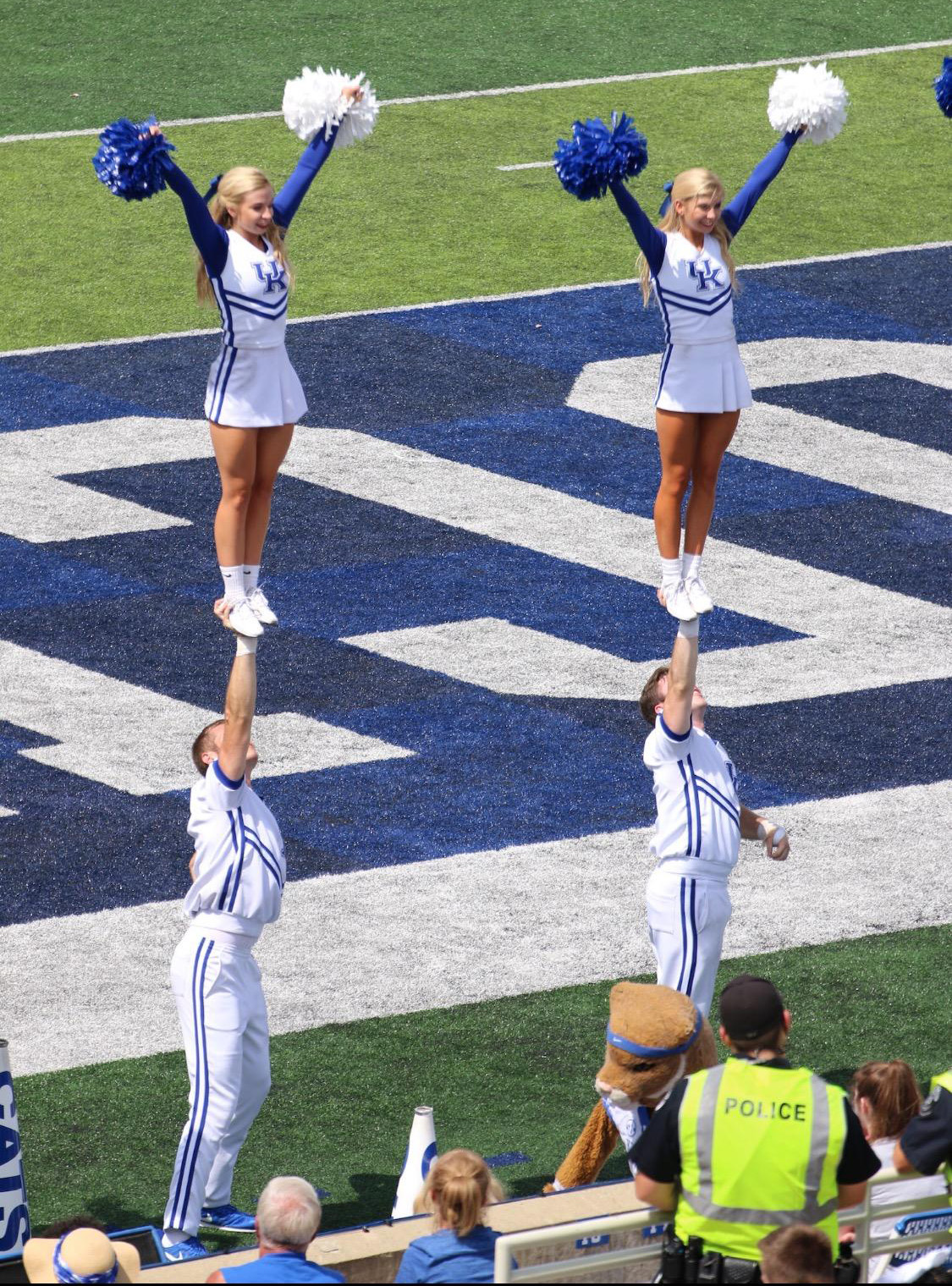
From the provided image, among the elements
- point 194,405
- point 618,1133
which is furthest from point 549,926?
point 194,405

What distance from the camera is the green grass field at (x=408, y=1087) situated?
7355mm

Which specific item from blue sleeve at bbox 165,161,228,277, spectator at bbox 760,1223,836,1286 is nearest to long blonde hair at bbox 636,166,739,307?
blue sleeve at bbox 165,161,228,277

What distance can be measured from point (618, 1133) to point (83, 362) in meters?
9.62

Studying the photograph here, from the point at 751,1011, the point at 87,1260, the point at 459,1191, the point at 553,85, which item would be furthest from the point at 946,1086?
the point at 553,85

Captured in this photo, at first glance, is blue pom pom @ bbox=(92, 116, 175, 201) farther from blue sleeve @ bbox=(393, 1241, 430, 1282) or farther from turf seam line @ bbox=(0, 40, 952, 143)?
turf seam line @ bbox=(0, 40, 952, 143)

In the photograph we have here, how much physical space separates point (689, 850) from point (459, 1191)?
192 centimetres

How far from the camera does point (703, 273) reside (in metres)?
6.55

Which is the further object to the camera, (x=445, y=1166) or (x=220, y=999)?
(x=220, y=999)

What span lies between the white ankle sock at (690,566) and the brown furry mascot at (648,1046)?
129 centimetres

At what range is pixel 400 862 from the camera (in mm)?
9547

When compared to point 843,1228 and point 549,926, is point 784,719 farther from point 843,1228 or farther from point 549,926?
point 843,1228

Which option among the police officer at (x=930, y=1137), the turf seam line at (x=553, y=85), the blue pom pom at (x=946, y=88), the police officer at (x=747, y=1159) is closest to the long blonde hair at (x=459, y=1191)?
the police officer at (x=747, y=1159)

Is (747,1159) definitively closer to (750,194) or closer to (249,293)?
(249,293)

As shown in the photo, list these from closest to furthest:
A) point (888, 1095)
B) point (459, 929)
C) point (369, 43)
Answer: point (888, 1095) → point (459, 929) → point (369, 43)
